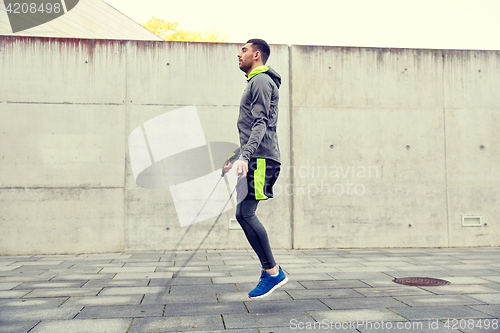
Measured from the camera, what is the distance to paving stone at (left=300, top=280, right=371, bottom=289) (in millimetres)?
3789

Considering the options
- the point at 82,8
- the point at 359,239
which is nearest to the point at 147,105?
the point at 359,239

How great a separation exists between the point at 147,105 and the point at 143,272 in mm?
2936

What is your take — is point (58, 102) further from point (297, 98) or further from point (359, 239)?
point (359, 239)

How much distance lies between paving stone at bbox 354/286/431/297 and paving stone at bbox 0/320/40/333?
2608mm

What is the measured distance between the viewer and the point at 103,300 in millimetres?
3340

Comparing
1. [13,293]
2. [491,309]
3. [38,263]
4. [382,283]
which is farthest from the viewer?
[38,263]

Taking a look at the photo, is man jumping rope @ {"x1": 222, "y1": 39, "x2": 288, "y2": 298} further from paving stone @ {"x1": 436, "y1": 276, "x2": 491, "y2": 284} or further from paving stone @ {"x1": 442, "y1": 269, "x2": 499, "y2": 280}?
paving stone @ {"x1": 442, "y1": 269, "x2": 499, "y2": 280}

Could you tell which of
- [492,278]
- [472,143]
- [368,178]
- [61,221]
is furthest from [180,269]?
[472,143]

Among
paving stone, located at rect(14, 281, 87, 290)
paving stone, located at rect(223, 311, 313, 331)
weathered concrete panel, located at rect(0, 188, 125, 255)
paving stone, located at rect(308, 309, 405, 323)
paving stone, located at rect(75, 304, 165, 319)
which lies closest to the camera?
paving stone, located at rect(223, 311, 313, 331)

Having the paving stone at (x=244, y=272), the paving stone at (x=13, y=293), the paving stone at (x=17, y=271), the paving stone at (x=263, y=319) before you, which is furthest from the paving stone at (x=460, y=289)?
the paving stone at (x=17, y=271)

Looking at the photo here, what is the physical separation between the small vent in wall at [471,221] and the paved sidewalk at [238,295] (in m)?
1.28

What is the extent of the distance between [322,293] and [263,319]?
3.17 ft

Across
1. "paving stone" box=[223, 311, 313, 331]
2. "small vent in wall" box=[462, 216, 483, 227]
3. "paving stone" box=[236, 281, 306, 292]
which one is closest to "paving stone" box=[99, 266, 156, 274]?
"paving stone" box=[236, 281, 306, 292]

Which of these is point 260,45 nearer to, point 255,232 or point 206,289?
point 255,232
